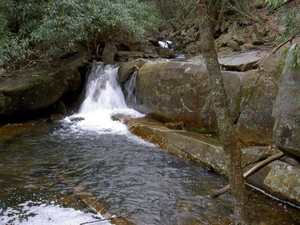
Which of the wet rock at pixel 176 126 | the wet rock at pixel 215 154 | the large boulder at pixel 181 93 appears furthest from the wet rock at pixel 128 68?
the wet rock at pixel 176 126

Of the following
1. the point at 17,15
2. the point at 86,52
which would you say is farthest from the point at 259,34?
the point at 17,15

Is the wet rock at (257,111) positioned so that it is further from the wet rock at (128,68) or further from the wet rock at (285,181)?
the wet rock at (128,68)

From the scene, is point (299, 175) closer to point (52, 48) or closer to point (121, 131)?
point (121, 131)

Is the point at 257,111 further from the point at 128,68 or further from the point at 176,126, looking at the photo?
the point at 128,68

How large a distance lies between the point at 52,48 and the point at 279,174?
7.74m

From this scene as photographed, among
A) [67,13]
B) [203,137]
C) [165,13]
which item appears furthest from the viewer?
[165,13]

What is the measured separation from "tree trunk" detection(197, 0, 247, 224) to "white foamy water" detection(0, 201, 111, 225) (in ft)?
6.05

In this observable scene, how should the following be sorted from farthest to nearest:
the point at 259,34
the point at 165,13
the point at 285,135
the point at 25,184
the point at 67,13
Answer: the point at 165,13 < the point at 259,34 < the point at 67,13 < the point at 25,184 < the point at 285,135

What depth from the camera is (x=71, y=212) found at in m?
4.45

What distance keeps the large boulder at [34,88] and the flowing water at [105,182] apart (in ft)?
2.73

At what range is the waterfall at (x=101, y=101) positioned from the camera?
31.4ft

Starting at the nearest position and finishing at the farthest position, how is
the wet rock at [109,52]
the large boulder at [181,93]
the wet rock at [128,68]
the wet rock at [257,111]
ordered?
the wet rock at [257,111] → the large boulder at [181,93] → the wet rock at [128,68] → the wet rock at [109,52]

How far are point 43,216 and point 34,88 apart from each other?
588cm

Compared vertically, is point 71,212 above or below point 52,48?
below
